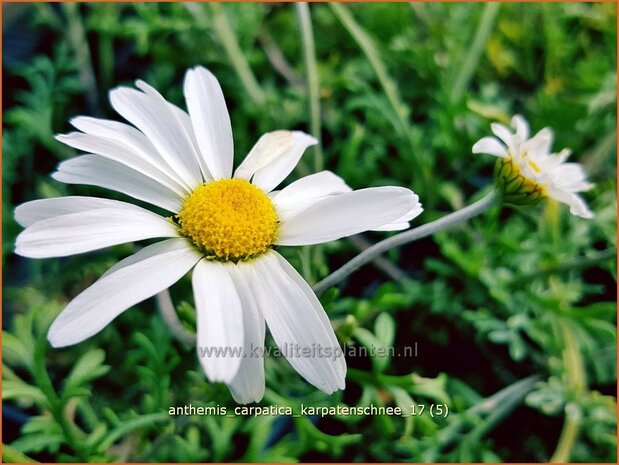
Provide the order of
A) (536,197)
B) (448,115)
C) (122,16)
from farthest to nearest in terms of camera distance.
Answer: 1. (122,16)
2. (448,115)
3. (536,197)

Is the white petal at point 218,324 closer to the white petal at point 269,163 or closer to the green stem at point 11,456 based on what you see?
the white petal at point 269,163

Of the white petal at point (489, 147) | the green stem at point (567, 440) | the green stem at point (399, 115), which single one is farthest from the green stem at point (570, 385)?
the white petal at point (489, 147)

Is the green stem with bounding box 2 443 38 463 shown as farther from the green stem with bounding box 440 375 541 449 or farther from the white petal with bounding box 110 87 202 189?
the green stem with bounding box 440 375 541 449

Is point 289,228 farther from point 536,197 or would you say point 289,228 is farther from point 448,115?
point 448,115

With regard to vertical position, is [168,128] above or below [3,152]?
below

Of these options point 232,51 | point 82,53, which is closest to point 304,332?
point 232,51

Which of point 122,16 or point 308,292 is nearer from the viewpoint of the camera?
point 308,292

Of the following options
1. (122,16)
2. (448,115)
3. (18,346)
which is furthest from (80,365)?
(122,16)

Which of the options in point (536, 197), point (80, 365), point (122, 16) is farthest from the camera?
point (122, 16)
